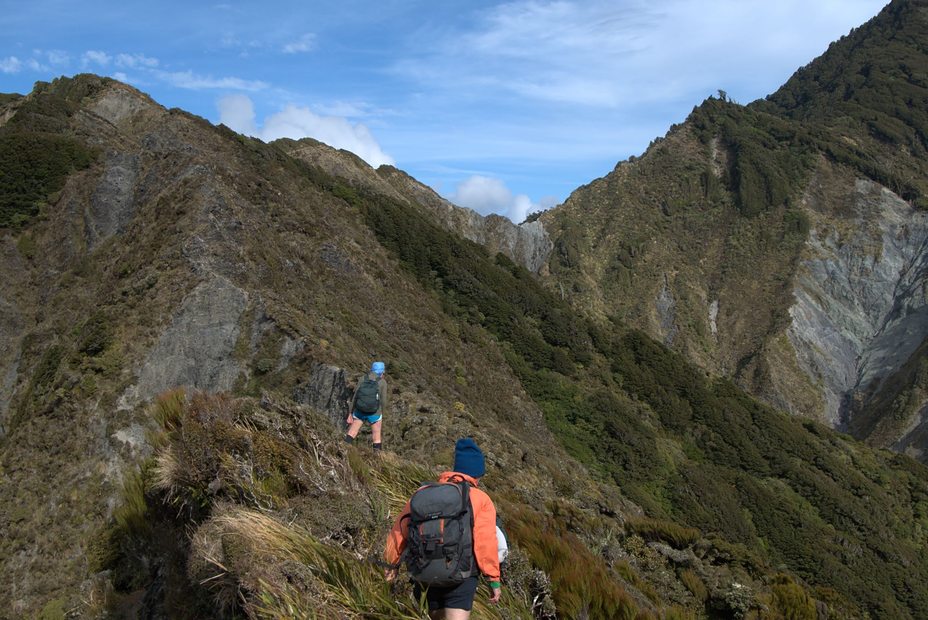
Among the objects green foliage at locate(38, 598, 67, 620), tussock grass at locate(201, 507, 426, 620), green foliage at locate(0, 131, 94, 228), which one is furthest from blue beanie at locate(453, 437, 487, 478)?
green foliage at locate(0, 131, 94, 228)

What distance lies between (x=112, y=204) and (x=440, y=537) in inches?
970

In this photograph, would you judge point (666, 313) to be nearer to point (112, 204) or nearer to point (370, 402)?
point (112, 204)

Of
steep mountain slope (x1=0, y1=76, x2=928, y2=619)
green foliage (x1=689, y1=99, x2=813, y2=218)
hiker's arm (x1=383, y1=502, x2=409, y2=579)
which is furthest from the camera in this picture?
green foliage (x1=689, y1=99, x2=813, y2=218)

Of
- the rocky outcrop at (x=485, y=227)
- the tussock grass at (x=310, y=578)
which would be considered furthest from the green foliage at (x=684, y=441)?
the tussock grass at (x=310, y=578)

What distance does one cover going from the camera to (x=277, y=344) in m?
16.1

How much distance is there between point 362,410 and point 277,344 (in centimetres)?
625

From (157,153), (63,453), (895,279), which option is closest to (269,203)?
(157,153)

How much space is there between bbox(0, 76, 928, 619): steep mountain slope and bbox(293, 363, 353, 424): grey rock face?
8 cm

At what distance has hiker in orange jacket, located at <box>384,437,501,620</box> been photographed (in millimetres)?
4238

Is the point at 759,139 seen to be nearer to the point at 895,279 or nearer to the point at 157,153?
the point at 895,279

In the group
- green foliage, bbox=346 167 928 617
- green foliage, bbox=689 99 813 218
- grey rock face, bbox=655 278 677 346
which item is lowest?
green foliage, bbox=346 167 928 617

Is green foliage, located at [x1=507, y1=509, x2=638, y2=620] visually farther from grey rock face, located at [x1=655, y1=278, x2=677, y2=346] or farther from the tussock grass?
grey rock face, located at [x1=655, y1=278, x2=677, y2=346]

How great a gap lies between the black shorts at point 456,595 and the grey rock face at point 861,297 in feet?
198

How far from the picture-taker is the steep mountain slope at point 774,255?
2259 inches
